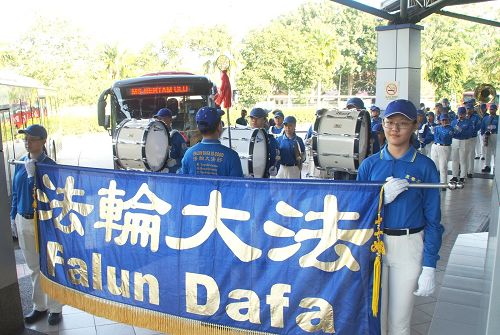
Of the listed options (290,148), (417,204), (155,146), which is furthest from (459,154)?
(417,204)

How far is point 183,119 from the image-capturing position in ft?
37.5

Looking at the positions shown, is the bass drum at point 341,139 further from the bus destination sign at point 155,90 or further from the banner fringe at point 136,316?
the bus destination sign at point 155,90

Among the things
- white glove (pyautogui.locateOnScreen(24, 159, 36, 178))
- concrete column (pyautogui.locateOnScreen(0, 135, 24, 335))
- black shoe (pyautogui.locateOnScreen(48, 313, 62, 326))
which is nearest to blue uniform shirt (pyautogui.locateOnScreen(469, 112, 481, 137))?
black shoe (pyautogui.locateOnScreen(48, 313, 62, 326))

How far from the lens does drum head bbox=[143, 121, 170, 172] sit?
21.4ft

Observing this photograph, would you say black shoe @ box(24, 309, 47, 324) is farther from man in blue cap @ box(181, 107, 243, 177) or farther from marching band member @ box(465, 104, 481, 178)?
marching band member @ box(465, 104, 481, 178)

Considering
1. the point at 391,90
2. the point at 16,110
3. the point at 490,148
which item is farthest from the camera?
the point at 391,90

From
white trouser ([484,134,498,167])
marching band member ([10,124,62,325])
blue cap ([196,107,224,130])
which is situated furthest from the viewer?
white trouser ([484,134,498,167])

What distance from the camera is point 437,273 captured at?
552cm

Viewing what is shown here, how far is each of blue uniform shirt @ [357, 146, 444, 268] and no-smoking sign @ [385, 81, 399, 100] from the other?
37.8 ft

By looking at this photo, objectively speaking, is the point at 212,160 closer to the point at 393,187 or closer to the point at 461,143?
the point at 393,187

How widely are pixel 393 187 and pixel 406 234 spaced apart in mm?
383

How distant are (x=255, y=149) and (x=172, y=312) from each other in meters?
3.63

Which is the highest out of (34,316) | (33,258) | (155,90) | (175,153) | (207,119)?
(155,90)

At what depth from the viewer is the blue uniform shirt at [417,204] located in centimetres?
304
